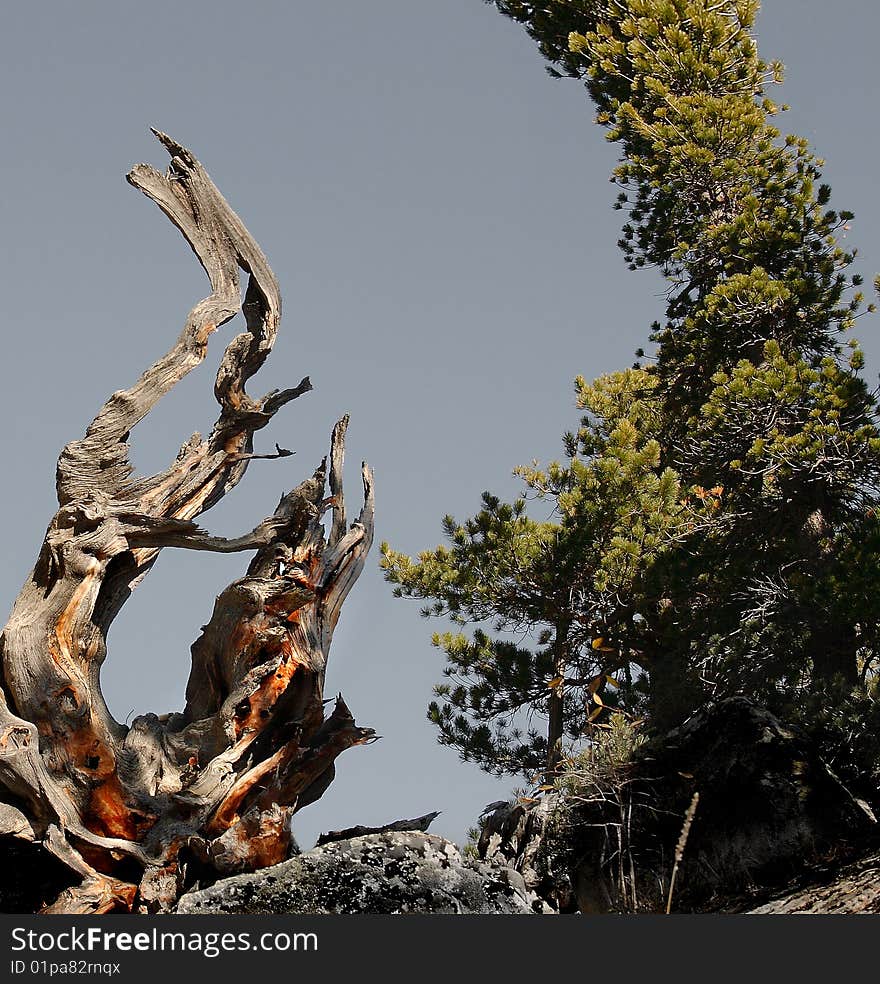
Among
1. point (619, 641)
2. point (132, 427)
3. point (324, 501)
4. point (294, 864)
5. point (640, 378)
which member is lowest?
point (294, 864)

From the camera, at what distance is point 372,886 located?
22.9 feet

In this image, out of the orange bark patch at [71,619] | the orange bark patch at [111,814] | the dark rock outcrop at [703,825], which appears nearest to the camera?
the dark rock outcrop at [703,825]

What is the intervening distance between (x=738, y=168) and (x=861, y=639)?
586cm

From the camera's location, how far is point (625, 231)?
13.8m

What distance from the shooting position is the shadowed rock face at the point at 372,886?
22.5ft

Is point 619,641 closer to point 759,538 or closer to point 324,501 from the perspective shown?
point 759,538

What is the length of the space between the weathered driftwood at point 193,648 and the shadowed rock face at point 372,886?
177 cm

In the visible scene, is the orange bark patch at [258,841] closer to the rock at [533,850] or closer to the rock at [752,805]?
the rock at [533,850]

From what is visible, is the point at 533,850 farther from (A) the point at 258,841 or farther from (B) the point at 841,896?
(B) the point at 841,896

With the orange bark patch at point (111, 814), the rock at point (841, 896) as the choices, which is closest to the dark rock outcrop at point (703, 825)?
the rock at point (841, 896)

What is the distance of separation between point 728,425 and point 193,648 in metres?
6.04

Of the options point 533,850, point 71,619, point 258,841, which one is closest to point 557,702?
point 533,850

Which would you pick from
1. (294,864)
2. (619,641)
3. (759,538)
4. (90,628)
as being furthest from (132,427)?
(759,538)

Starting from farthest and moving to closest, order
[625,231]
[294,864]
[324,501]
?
[625,231]
[324,501]
[294,864]
